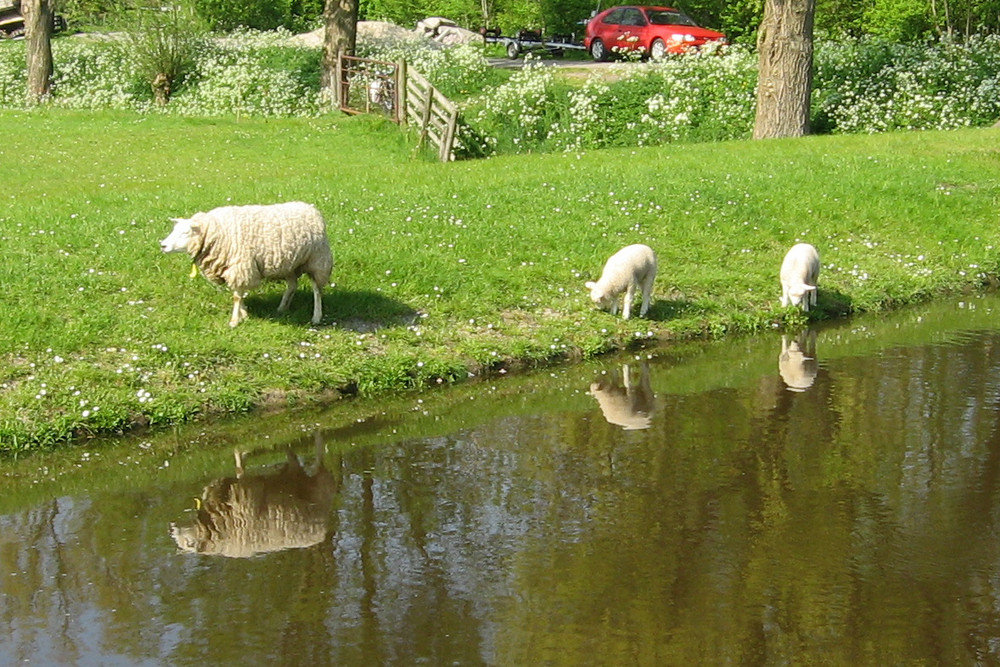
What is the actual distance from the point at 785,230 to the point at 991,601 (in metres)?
10.3

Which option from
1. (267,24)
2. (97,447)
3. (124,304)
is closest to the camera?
(97,447)

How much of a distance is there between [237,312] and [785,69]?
14353 mm

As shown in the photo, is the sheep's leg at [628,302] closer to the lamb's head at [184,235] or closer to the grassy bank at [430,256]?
the grassy bank at [430,256]

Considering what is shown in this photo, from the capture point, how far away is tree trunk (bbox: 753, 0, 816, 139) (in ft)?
75.9

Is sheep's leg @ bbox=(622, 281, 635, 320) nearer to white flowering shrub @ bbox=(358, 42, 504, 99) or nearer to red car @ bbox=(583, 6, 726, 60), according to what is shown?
white flowering shrub @ bbox=(358, 42, 504, 99)

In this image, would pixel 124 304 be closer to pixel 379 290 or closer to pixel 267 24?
pixel 379 290

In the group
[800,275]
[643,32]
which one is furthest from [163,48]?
[800,275]

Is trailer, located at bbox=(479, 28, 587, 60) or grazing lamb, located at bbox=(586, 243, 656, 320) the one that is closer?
grazing lamb, located at bbox=(586, 243, 656, 320)

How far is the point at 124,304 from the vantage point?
12602 mm

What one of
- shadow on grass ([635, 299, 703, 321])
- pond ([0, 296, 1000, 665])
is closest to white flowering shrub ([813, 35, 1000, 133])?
shadow on grass ([635, 299, 703, 321])

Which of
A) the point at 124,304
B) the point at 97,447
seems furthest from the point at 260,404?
the point at 124,304

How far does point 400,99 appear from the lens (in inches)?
1043

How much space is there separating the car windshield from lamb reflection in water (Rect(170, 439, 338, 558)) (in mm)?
28911

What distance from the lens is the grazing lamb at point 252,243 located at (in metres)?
11.8
